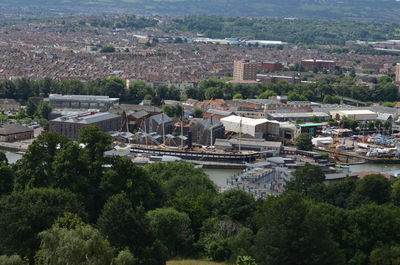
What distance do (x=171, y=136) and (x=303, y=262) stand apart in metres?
7.23

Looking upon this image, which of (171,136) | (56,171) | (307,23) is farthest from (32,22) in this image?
(56,171)

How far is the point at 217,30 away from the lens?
41.3m

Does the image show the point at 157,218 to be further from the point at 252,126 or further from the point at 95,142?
the point at 252,126

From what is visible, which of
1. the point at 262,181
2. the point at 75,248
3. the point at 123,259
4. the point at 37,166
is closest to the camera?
the point at 75,248

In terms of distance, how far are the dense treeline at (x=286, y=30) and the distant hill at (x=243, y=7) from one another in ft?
38.8

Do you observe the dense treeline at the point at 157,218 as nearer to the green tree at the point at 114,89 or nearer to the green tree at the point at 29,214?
the green tree at the point at 29,214

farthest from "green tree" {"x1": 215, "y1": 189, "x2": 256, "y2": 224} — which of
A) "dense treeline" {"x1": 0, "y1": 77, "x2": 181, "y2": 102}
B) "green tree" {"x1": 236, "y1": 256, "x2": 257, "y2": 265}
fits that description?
"dense treeline" {"x1": 0, "y1": 77, "x2": 181, "y2": 102}

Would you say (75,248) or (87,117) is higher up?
(75,248)

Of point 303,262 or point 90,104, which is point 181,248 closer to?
point 303,262

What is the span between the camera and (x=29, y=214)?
4.91m

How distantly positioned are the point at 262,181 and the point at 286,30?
33927mm

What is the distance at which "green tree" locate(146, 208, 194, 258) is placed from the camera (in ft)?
18.1

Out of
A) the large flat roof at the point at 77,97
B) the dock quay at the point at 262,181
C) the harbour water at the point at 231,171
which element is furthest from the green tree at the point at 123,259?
the large flat roof at the point at 77,97

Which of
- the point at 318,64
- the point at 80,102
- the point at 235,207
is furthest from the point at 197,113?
the point at 318,64
